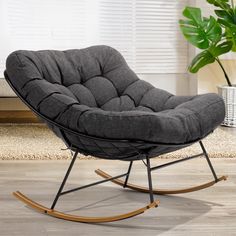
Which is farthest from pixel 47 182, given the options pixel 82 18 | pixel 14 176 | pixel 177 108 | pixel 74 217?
pixel 82 18

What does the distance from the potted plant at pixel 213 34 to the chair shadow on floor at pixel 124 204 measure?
5.92 feet

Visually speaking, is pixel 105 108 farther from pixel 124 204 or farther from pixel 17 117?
pixel 17 117

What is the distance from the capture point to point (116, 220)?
2.46 metres

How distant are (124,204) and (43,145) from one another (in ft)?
4.32

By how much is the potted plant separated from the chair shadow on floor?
1.80 meters

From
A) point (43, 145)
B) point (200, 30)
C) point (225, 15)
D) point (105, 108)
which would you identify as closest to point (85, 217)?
point (105, 108)

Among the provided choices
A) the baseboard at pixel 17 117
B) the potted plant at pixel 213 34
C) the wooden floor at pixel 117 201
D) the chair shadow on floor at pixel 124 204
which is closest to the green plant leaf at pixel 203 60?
the potted plant at pixel 213 34

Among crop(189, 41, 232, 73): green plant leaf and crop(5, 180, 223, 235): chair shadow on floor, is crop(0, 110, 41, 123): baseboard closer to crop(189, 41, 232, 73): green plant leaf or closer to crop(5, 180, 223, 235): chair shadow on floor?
crop(189, 41, 232, 73): green plant leaf

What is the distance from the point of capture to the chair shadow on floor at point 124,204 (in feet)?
8.14

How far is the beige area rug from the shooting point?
3.68 m

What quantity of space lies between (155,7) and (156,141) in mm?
2674

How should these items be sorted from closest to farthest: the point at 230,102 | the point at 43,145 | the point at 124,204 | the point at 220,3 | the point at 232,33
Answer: the point at 124,204
the point at 43,145
the point at 232,33
the point at 220,3
the point at 230,102

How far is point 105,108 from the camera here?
2.92 m

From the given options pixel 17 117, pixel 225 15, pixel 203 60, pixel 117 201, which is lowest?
pixel 17 117
